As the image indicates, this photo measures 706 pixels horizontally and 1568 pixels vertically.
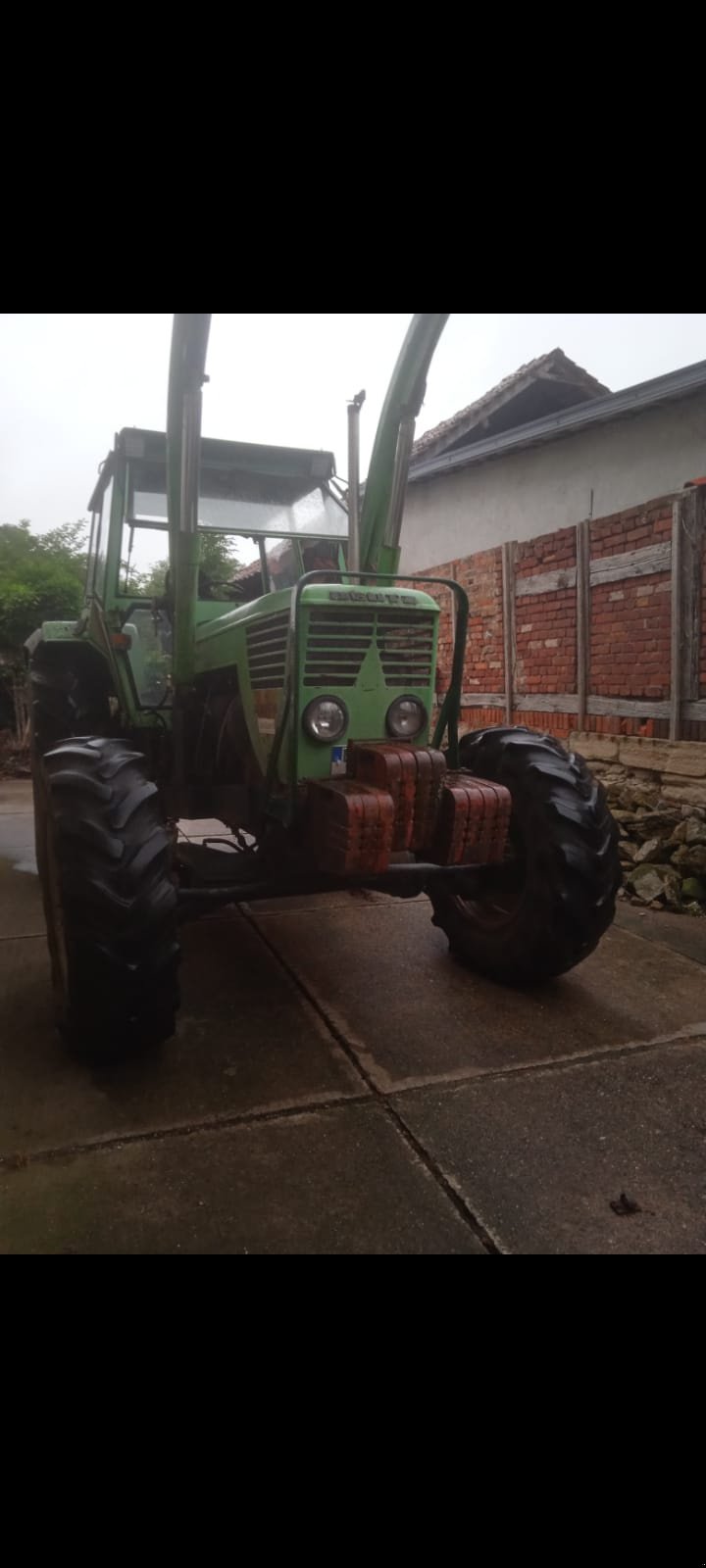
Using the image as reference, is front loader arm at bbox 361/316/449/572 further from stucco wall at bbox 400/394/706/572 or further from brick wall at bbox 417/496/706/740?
stucco wall at bbox 400/394/706/572

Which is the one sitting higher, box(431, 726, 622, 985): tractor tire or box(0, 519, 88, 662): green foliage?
box(0, 519, 88, 662): green foliage

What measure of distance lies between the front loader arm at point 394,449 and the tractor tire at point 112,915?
4.72 ft

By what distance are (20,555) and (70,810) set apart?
32.6ft

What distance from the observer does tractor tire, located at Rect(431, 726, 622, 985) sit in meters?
3.17

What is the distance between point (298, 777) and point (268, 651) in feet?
1.62

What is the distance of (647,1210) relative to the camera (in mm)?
2111

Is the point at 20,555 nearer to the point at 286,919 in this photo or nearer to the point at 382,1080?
the point at 286,919

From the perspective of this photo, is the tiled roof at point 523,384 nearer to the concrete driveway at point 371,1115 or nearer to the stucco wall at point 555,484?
the stucco wall at point 555,484

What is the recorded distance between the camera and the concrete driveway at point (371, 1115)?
6.72ft

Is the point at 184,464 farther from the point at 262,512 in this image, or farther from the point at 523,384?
the point at 523,384

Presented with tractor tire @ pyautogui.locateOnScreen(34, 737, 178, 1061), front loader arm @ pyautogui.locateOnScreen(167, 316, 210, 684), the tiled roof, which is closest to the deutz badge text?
front loader arm @ pyautogui.locateOnScreen(167, 316, 210, 684)

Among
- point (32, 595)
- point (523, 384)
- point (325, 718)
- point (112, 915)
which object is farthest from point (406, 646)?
point (32, 595)

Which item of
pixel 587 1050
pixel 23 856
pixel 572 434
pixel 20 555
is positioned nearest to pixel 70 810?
pixel 587 1050

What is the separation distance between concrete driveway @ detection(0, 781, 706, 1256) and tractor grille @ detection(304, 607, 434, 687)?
1263 mm
